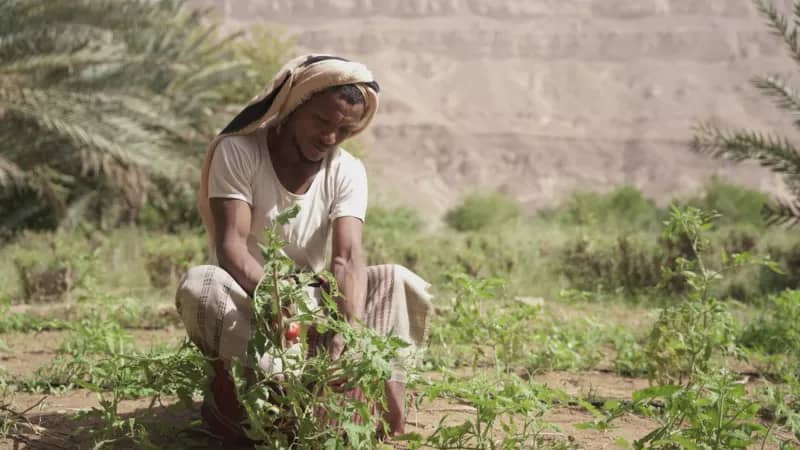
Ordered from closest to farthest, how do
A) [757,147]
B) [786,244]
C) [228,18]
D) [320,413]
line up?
[320,413] < [757,147] < [786,244] < [228,18]

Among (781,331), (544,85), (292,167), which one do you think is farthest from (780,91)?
(544,85)

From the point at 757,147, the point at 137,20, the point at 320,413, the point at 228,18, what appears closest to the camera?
the point at 320,413

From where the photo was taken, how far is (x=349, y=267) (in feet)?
9.86

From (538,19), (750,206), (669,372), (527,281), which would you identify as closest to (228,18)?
(538,19)

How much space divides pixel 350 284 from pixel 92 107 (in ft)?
27.2

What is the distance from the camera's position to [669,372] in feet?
12.9

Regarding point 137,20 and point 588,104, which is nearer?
point 137,20

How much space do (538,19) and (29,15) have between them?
175 feet

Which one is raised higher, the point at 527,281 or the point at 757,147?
the point at 757,147

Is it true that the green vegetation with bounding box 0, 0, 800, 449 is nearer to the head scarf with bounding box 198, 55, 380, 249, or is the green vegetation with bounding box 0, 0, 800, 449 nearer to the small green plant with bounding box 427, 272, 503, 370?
the small green plant with bounding box 427, 272, 503, 370

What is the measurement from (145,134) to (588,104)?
43.0 metres

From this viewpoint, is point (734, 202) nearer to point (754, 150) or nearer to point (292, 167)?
point (754, 150)

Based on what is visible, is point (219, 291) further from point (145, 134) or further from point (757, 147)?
point (145, 134)

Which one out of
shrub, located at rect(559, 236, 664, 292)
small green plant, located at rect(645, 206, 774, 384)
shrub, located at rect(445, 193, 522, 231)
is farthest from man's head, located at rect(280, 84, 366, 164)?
shrub, located at rect(445, 193, 522, 231)
